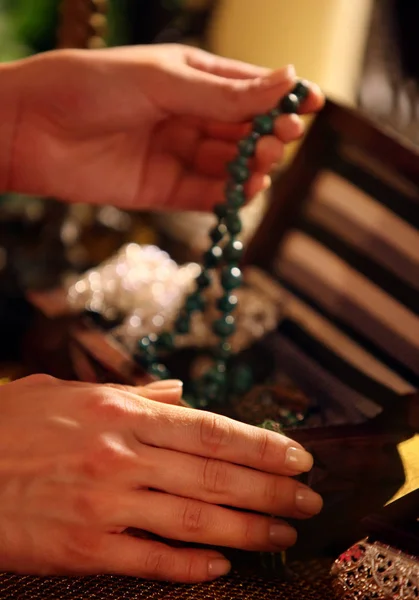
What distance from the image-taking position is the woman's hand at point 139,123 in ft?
2.28

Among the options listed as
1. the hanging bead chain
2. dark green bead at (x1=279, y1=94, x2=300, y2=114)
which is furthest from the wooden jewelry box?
the hanging bead chain

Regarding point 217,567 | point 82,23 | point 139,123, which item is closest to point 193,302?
point 139,123

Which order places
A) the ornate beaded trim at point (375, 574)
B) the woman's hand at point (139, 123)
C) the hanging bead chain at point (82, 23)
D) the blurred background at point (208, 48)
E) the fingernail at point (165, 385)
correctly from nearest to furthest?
the ornate beaded trim at point (375, 574) → the fingernail at point (165, 385) → the woman's hand at point (139, 123) → the hanging bead chain at point (82, 23) → the blurred background at point (208, 48)

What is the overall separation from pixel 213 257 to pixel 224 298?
0.05 metres

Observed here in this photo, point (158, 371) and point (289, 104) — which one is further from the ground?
point (289, 104)

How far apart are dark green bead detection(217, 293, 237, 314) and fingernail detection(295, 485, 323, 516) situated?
278 mm

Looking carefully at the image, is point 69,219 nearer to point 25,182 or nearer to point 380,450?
point 25,182

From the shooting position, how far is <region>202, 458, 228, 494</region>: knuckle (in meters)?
0.51

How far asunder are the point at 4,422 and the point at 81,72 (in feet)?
1.36

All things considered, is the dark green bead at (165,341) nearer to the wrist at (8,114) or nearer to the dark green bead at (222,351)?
the dark green bead at (222,351)

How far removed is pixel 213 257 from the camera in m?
0.75

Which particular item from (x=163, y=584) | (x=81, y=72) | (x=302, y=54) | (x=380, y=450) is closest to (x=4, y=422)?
→ (x=163, y=584)

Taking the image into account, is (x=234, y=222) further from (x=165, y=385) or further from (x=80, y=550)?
(x=80, y=550)

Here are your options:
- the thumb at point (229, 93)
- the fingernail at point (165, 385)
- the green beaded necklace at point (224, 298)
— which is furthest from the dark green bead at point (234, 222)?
the fingernail at point (165, 385)
